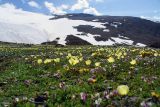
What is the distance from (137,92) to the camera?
43.8 feet

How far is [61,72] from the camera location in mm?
19312

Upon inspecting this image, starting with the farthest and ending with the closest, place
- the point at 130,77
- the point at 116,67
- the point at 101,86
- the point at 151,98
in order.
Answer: the point at 116,67
the point at 130,77
the point at 101,86
the point at 151,98

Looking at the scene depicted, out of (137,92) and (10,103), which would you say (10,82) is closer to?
(10,103)

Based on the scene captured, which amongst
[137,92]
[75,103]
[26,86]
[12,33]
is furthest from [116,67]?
[12,33]

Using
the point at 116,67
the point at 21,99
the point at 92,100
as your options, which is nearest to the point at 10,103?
the point at 21,99

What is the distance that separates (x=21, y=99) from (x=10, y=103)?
40 centimetres

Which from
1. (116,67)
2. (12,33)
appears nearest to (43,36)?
(12,33)

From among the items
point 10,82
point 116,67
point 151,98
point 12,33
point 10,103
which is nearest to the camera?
point 151,98

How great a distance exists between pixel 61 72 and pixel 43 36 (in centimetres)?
10899

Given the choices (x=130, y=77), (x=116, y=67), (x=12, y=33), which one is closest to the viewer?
(x=130, y=77)

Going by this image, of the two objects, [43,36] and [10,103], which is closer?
[10,103]

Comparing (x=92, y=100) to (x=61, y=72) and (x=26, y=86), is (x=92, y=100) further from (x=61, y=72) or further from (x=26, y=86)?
(x=61, y=72)

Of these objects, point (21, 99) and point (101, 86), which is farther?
point (101, 86)

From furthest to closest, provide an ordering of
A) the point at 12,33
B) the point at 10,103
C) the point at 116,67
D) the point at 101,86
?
the point at 12,33
the point at 116,67
the point at 101,86
the point at 10,103
